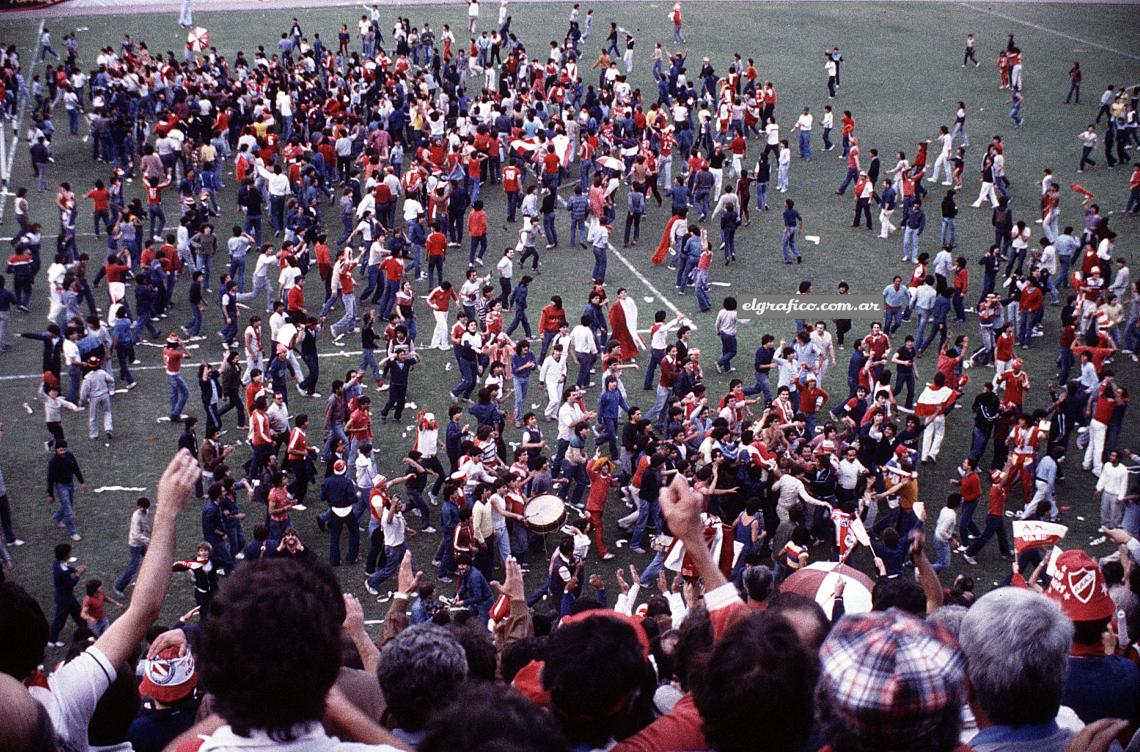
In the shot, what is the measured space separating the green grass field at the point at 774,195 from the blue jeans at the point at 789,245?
27cm

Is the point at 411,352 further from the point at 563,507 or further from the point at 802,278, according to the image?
the point at 802,278

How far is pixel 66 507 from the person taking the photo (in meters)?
16.4

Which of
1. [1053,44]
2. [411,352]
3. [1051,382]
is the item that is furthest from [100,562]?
[1053,44]

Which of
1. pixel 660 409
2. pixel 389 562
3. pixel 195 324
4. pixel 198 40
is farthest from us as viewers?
pixel 198 40

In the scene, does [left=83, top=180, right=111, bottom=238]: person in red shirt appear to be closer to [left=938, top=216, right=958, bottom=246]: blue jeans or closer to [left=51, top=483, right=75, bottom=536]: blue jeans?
[left=51, top=483, right=75, bottom=536]: blue jeans

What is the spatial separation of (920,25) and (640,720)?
5036 cm

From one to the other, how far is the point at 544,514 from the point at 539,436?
64.9 inches

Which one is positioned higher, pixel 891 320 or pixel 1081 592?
pixel 1081 592

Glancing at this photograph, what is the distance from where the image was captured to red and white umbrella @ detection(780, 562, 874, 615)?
27.6ft

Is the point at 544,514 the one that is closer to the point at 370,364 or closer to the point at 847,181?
the point at 370,364

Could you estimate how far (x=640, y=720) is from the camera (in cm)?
464

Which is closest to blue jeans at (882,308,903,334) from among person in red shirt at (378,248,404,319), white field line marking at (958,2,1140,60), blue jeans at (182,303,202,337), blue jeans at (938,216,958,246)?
blue jeans at (938,216,958,246)

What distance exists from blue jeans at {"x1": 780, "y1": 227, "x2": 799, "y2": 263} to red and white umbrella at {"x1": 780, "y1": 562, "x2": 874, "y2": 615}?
18.2 meters

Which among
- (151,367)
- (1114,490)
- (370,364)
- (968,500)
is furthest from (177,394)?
(1114,490)
